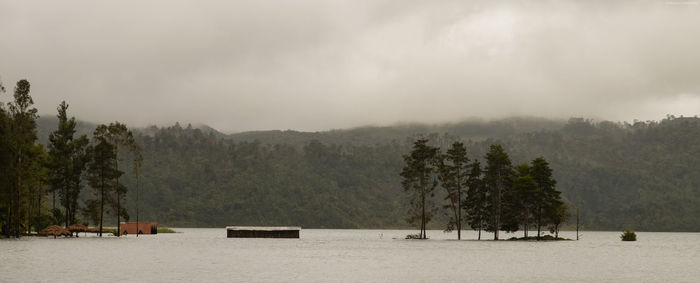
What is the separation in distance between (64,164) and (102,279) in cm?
9458

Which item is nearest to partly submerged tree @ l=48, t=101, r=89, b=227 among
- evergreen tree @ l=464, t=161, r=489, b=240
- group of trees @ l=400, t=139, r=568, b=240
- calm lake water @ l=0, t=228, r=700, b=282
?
calm lake water @ l=0, t=228, r=700, b=282

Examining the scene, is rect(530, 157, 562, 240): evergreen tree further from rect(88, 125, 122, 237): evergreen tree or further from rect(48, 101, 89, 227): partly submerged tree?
rect(48, 101, 89, 227): partly submerged tree

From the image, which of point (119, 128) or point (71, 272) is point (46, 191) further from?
point (71, 272)

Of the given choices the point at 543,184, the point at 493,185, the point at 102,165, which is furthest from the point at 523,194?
the point at 102,165

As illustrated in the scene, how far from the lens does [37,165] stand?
466 ft

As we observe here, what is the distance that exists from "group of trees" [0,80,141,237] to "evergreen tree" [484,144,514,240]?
75.2 m

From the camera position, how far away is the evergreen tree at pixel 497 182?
536 feet

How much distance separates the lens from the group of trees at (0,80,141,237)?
12962 centimetres

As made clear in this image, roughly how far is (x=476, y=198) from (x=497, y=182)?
839 cm

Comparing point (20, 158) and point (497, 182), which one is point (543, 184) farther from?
point (20, 158)

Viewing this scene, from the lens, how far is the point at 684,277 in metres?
82.4

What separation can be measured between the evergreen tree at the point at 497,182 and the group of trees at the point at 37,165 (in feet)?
247

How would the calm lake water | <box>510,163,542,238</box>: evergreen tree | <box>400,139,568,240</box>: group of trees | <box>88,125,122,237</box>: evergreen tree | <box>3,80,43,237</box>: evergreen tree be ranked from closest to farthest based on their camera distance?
the calm lake water
<box>3,80,43,237</box>: evergreen tree
<box>88,125,122,237</box>: evergreen tree
<box>510,163,542,238</box>: evergreen tree
<box>400,139,568,240</box>: group of trees

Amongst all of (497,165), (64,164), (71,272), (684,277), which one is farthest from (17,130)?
(684,277)
